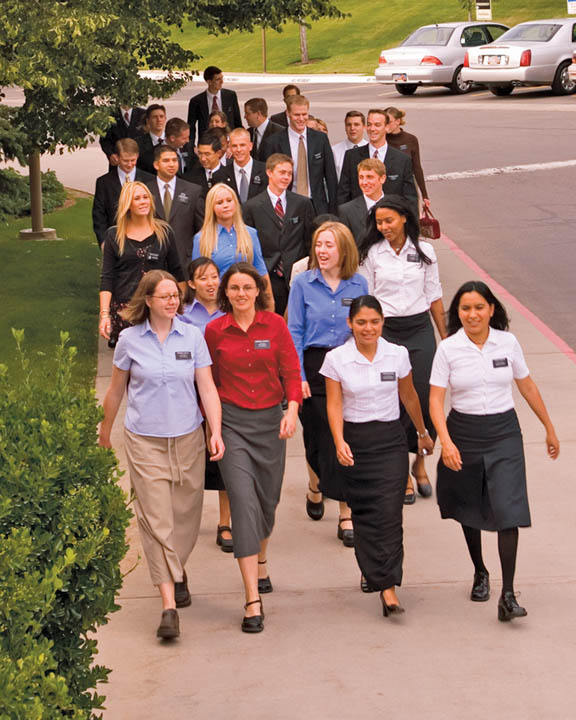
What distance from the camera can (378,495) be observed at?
7355 millimetres

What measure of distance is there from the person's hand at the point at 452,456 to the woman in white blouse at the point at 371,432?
1.02 ft

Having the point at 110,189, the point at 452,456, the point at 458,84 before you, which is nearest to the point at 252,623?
Result: the point at 452,456

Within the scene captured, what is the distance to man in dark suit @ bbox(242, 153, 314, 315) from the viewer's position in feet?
34.1

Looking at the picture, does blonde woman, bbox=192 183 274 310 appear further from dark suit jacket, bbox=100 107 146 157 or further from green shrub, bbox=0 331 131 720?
dark suit jacket, bbox=100 107 146 157

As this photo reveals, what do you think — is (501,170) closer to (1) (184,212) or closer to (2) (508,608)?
(1) (184,212)

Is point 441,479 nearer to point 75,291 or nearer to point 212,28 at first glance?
point 212,28

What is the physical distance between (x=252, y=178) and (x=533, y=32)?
26363 mm

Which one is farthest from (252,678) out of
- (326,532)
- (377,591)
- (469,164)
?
(469,164)

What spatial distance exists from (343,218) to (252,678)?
4.23 m

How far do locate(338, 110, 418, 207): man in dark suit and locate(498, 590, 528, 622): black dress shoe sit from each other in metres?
5.00

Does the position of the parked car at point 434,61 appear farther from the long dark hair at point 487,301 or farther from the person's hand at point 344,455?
the person's hand at point 344,455

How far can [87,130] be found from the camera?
12531 mm

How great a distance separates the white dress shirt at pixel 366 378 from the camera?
736 cm

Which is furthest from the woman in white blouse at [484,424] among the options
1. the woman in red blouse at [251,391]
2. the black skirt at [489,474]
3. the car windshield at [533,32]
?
the car windshield at [533,32]
